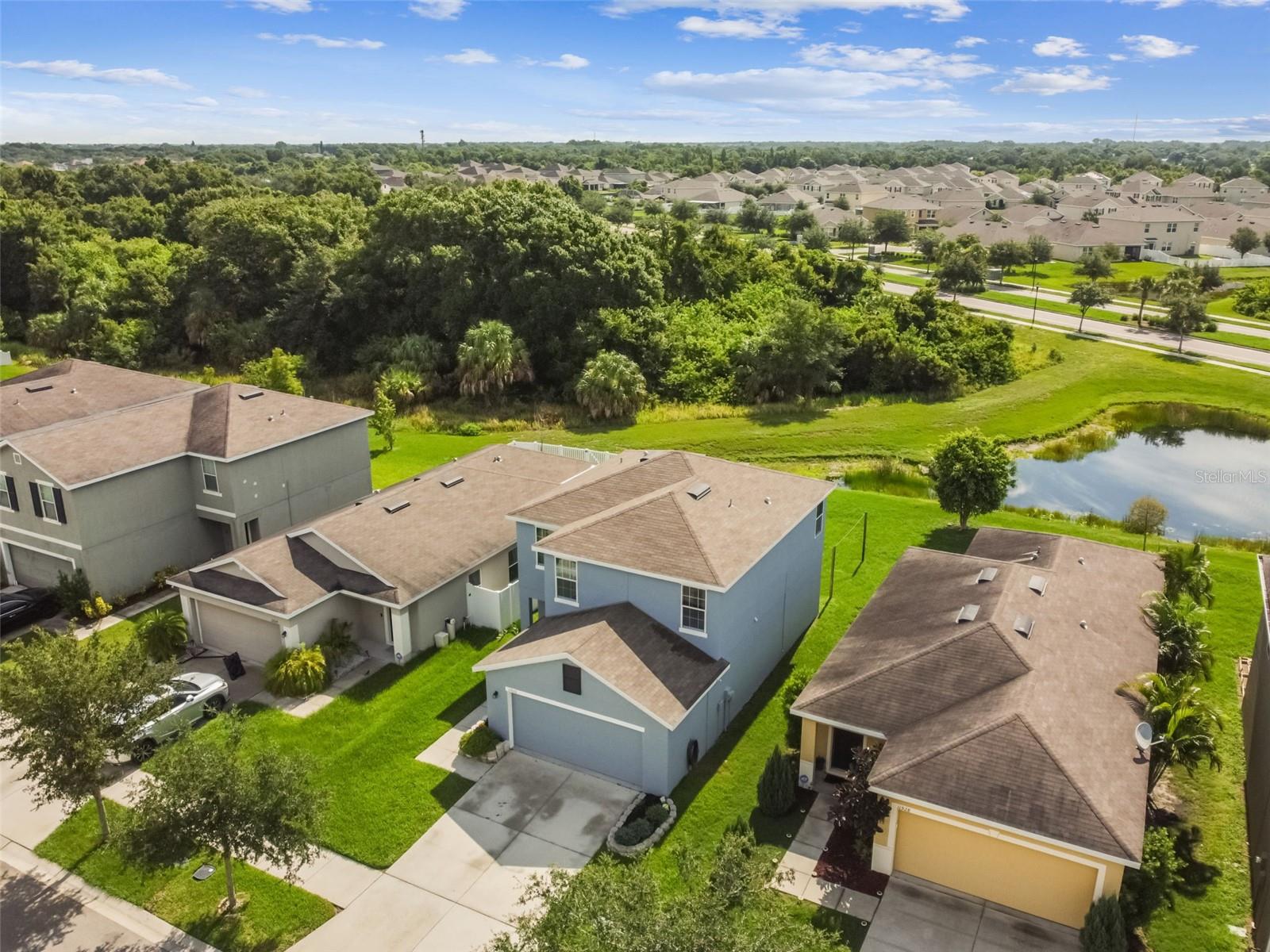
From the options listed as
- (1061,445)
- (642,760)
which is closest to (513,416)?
(1061,445)

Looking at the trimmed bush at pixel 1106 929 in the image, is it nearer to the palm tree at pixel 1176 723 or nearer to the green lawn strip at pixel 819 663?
the green lawn strip at pixel 819 663

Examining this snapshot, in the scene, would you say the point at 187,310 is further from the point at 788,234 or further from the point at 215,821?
the point at 788,234

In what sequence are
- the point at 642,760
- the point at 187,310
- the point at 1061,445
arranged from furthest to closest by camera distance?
the point at 187,310 → the point at 1061,445 → the point at 642,760

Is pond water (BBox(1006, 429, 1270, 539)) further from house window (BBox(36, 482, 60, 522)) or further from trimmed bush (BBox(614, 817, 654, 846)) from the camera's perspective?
house window (BBox(36, 482, 60, 522))

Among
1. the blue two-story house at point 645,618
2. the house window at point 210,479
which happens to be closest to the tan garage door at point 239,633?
the house window at point 210,479

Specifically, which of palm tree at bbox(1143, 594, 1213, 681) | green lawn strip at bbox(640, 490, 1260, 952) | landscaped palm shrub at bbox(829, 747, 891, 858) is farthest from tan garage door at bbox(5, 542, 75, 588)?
palm tree at bbox(1143, 594, 1213, 681)
